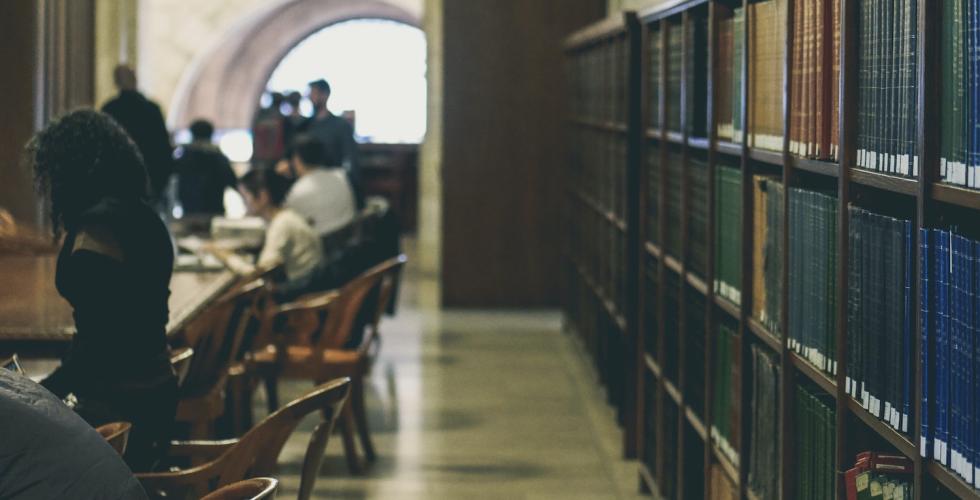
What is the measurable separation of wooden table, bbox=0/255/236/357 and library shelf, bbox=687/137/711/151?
5.03 ft

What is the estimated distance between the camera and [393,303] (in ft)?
25.1

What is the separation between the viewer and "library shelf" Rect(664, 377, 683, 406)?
15.0 ft

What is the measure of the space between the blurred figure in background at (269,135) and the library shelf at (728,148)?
338 inches

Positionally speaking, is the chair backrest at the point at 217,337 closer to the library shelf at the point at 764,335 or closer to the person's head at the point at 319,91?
the library shelf at the point at 764,335

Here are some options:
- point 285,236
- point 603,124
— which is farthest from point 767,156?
point 285,236

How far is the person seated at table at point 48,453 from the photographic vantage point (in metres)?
2.15

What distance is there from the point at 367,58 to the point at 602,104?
15.2m

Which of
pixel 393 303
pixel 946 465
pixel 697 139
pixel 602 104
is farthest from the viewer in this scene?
pixel 393 303

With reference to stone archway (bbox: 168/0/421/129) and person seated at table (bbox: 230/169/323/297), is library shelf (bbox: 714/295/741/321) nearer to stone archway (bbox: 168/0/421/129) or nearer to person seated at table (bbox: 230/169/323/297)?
person seated at table (bbox: 230/169/323/297)

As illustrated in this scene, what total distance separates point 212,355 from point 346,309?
1211mm

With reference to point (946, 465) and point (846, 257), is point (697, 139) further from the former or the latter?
point (946, 465)

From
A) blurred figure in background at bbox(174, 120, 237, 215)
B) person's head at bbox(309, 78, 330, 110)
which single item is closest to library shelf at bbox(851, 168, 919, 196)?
blurred figure in background at bbox(174, 120, 237, 215)

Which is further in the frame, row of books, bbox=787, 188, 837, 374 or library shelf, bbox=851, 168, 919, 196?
row of books, bbox=787, 188, 837, 374

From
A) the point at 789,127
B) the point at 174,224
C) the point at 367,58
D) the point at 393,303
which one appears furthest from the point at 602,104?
the point at 367,58
